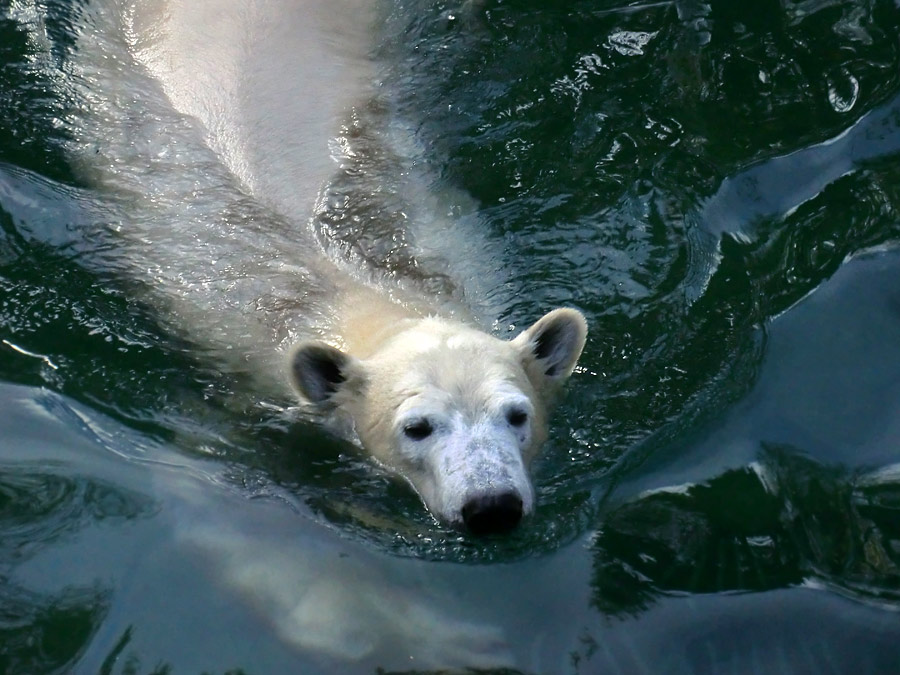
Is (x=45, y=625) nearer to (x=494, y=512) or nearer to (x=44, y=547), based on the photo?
(x=44, y=547)

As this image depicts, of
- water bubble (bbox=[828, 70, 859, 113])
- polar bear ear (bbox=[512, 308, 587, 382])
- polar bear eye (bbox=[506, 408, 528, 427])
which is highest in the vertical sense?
water bubble (bbox=[828, 70, 859, 113])

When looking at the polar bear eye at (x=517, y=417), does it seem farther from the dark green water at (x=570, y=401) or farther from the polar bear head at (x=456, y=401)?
the dark green water at (x=570, y=401)

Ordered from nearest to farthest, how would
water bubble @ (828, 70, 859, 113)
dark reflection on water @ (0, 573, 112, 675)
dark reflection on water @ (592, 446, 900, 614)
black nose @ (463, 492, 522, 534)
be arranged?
dark reflection on water @ (0, 573, 112, 675) → dark reflection on water @ (592, 446, 900, 614) → black nose @ (463, 492, 522, 534) → water bubble @ (828, 70, 859, 113)

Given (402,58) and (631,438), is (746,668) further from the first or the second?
(402,58)

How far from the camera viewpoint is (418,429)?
5.11m

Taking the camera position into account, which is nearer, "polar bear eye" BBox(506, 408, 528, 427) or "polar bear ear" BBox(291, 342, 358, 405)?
"polar bear eye" BBox(506, 408, 528, 427)

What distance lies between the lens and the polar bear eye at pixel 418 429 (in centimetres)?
507

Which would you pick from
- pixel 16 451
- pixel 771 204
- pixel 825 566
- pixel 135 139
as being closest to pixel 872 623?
pixel 825 566

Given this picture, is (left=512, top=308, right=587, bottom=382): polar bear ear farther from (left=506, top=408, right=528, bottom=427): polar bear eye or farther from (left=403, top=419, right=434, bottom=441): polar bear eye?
(left=403, top=419, right=434, bottom=441): polar bear eye

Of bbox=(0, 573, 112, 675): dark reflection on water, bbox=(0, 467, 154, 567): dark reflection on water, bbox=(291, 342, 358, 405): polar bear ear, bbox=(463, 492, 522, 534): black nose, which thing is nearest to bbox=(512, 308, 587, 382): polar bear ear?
bbox=(291, 342, 358, 405): polar bear ear

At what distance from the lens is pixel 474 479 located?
15.2 feet

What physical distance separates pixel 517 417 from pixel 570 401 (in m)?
0.76

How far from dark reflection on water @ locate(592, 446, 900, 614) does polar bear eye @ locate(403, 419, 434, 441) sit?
2.96 feet

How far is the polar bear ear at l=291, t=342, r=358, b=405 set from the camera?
5316 mm
